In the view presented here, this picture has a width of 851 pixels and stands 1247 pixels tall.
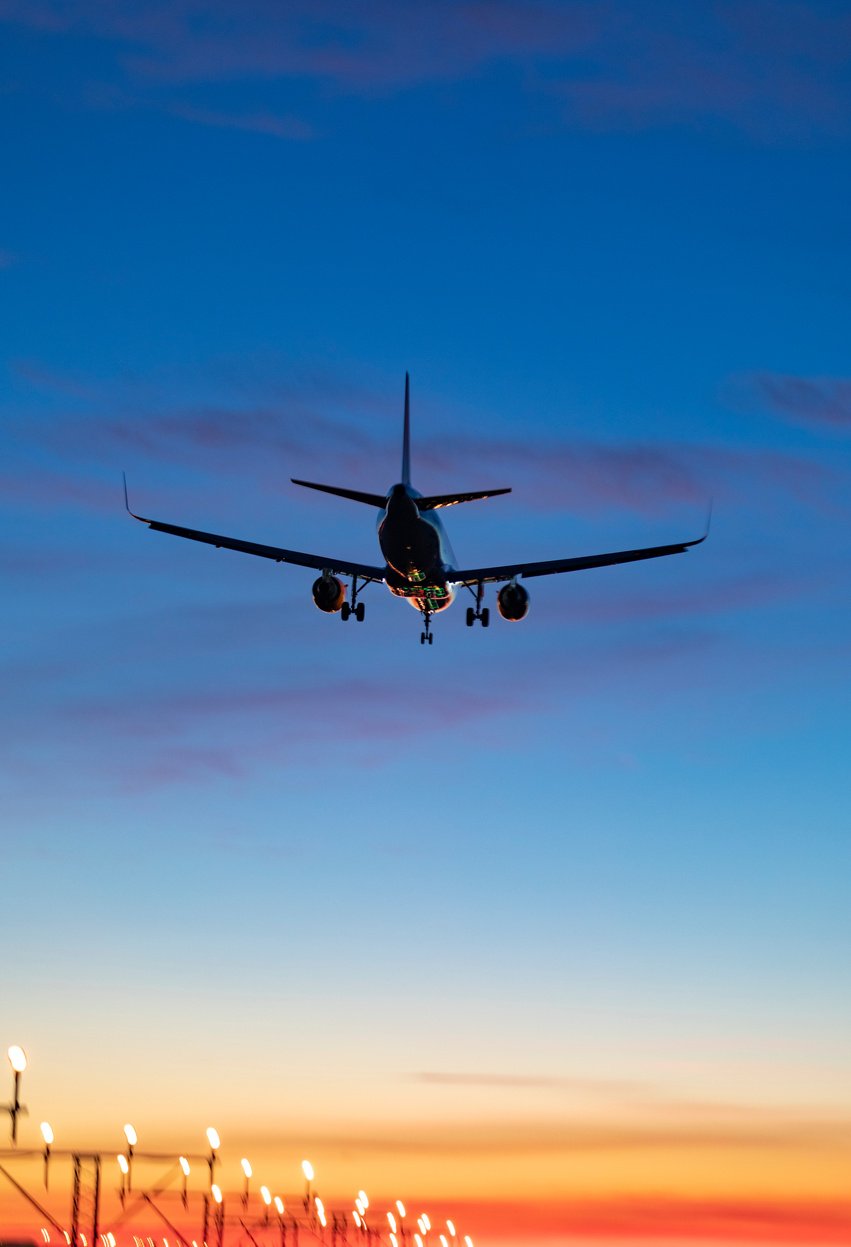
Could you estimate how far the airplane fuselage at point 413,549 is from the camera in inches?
3054

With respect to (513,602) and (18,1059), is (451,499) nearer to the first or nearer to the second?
(513,602)

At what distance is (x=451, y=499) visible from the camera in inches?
3140

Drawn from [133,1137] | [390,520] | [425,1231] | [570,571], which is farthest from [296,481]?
[425,1231]

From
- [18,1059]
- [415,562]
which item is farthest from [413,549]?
[18,1059]

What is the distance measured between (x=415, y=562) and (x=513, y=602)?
20.9ft

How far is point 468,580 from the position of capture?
285 ft

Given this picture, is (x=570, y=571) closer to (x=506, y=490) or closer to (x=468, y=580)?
(x=468, y=580)

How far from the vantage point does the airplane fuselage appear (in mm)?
77562

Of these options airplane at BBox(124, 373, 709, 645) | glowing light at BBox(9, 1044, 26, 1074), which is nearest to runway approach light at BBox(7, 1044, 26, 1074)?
glowing light at BBox(9, 1044, 26, 1074)

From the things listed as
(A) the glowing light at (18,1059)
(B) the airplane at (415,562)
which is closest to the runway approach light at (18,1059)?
(A) the glowing light at (18,1059)

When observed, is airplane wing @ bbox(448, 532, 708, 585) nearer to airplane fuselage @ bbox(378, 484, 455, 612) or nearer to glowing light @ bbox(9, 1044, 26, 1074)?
airplane fuselage @ bbox(378, 484, 455, 612)

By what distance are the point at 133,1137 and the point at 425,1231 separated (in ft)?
301

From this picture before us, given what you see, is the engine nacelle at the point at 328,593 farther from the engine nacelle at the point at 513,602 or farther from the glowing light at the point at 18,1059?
the glowing light at the point at 18,1059

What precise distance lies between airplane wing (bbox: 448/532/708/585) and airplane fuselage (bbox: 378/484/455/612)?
2.43 metres
